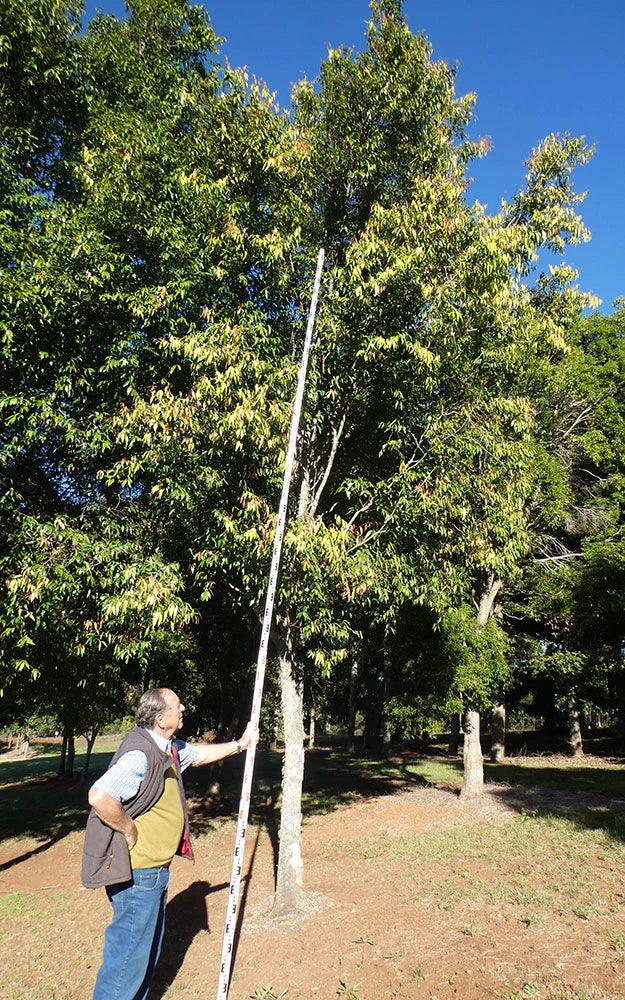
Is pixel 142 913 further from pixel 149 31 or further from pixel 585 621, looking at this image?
pixel 585 621

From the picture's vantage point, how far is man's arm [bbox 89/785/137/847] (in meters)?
3.37

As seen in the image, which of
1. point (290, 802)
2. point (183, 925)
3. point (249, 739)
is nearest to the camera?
point (249, 739)

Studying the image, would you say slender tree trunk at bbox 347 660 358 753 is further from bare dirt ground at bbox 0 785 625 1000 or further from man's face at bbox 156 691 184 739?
man's face at bbox 156 691 184 739

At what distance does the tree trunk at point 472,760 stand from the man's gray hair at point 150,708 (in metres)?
12.0

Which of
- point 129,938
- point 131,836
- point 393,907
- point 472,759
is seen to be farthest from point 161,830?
point 472,759

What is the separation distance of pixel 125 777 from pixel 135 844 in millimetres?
468

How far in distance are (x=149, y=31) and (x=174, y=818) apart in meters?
12.0

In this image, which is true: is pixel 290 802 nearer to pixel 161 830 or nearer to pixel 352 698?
pixel 161 830

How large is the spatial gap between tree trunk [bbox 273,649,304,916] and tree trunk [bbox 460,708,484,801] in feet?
25.1

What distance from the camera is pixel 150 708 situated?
3.94 metres

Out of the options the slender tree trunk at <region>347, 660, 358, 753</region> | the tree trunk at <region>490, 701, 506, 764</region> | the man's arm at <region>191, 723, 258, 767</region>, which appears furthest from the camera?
the slender tree trunk at <region>347, 660, 358, 753</region>

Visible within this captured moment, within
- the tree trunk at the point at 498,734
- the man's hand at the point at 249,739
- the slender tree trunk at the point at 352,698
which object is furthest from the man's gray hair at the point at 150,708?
the slender tree trunk at the point at 352,698

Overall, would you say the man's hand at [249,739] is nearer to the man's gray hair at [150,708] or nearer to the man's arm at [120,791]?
the man's gray hair at [150,708]

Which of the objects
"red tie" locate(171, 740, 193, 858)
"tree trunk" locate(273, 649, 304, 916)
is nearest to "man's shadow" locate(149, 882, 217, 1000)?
"tree trunk" locate(273, 649, 304, 916)
